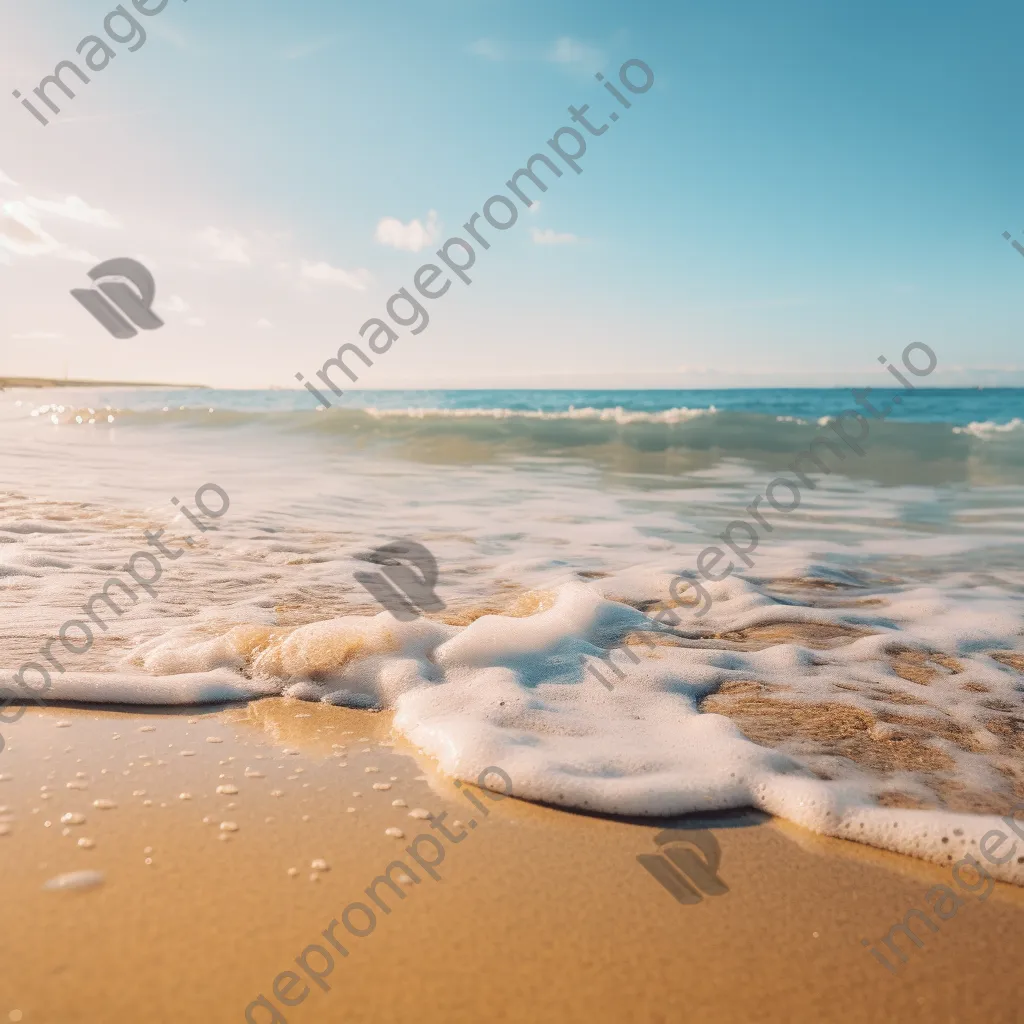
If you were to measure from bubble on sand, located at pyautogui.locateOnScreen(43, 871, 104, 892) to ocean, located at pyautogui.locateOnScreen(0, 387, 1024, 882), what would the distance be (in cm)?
93

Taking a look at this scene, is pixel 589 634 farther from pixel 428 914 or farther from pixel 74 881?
pixel 74 881

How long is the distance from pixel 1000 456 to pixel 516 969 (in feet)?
51.3

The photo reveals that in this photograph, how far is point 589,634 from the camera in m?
3.62

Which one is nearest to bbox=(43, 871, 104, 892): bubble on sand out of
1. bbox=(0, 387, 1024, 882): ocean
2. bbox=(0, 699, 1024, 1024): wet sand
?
bbox=(0, 699, 1024, 1024): wet sand

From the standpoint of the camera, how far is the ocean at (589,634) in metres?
2.38

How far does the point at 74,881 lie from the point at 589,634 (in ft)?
7.52

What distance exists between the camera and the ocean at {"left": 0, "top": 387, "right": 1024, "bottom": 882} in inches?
93.5

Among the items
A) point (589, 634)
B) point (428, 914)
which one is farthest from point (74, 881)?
point (589, 634)

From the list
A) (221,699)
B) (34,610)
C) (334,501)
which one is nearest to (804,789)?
(221,699)

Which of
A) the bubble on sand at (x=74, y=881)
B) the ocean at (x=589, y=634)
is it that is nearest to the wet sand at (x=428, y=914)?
the bubble on sand at (x=74, y=881)

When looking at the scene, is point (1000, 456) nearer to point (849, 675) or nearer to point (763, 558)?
point (763, 558)

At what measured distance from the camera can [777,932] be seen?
5.51 feet

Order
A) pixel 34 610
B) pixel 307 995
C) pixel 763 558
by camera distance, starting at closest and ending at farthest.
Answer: pixel 307 995
pixel 34 610
pixel 763 558

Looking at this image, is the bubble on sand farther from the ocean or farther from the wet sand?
the ocean
